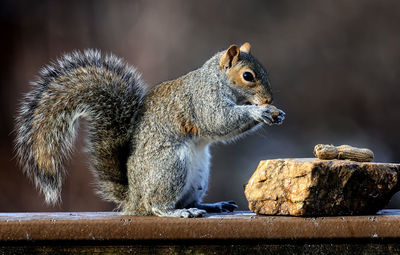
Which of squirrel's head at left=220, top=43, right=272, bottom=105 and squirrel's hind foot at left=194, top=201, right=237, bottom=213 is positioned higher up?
squirrel's head at left=220, top=43, right=272, bottom=105

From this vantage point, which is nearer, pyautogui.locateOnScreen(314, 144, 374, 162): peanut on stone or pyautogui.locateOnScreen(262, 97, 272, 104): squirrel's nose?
pyautogui.locateOnScreen(314, 144, 374, 162): peanut on stone

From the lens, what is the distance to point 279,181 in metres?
1.49

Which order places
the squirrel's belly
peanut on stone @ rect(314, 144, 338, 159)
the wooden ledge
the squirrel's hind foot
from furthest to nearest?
the squirrel's hind foot, the squirrel's belly, peanut on stone @ rect(314, 144, 338, 159), the wooden ledge

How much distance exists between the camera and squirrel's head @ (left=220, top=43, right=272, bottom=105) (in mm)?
1728

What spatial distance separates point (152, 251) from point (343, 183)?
22.1 inches

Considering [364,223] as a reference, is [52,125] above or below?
above

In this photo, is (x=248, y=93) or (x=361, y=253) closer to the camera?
(x=361, y=253)

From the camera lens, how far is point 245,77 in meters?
1.74

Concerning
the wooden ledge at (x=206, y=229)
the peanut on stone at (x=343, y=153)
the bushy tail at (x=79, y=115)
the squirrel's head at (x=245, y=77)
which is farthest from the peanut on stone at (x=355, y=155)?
the bushy tail at (x=79, y=115)

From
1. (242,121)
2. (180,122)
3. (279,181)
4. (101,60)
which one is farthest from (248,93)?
(101,60)

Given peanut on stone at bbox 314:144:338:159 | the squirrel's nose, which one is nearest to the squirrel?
the squirrel's nose

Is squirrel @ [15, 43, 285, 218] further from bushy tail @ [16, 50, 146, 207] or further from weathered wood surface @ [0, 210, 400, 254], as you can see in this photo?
weathered wood surface @ [0, 210, 400, 254]

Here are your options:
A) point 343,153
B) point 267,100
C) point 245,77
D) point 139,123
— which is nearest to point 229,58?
point 245,77

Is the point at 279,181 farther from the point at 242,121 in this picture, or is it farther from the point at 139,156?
the point at 139,156
